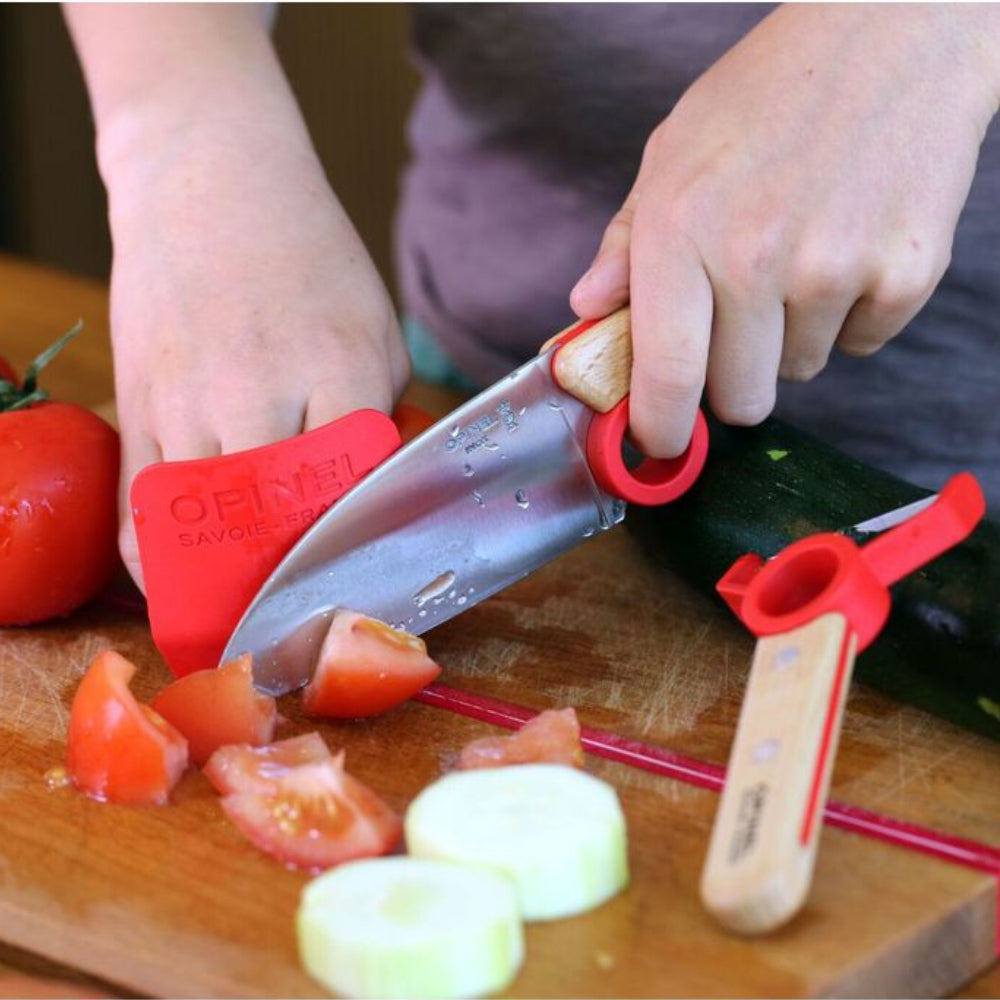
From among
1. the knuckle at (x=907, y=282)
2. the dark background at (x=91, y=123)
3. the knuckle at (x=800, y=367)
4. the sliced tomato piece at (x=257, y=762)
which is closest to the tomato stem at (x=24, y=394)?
the sliced tomato piece at (x=257, y=762)

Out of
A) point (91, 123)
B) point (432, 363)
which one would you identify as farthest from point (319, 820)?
point (91, 123)

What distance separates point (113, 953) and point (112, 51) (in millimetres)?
1215

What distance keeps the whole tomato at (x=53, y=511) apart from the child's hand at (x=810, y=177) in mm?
653

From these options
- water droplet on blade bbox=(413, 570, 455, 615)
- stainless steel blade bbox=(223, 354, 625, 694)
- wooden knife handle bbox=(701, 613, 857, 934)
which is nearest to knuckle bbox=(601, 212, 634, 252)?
stainless steel blade bbox=(223, 354, 625, 694)

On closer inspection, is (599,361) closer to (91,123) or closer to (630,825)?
(630,825)

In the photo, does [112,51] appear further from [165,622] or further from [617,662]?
[617,662]

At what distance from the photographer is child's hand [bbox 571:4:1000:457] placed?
4.89ft

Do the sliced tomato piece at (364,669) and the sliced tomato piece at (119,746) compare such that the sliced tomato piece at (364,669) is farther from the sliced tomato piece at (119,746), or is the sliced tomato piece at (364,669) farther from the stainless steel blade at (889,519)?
the stainless steel blade at (889,519)

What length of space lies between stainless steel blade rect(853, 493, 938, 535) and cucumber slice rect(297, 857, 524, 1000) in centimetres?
60

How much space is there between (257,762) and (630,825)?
34cm

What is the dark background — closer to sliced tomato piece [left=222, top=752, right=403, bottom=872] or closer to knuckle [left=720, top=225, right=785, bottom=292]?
knuckle [left=720, top=225, right=785, bottom=292]

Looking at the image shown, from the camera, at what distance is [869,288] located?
1.55 meters

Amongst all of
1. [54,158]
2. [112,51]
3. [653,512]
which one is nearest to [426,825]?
[653,512]

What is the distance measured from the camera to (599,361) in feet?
5.28
